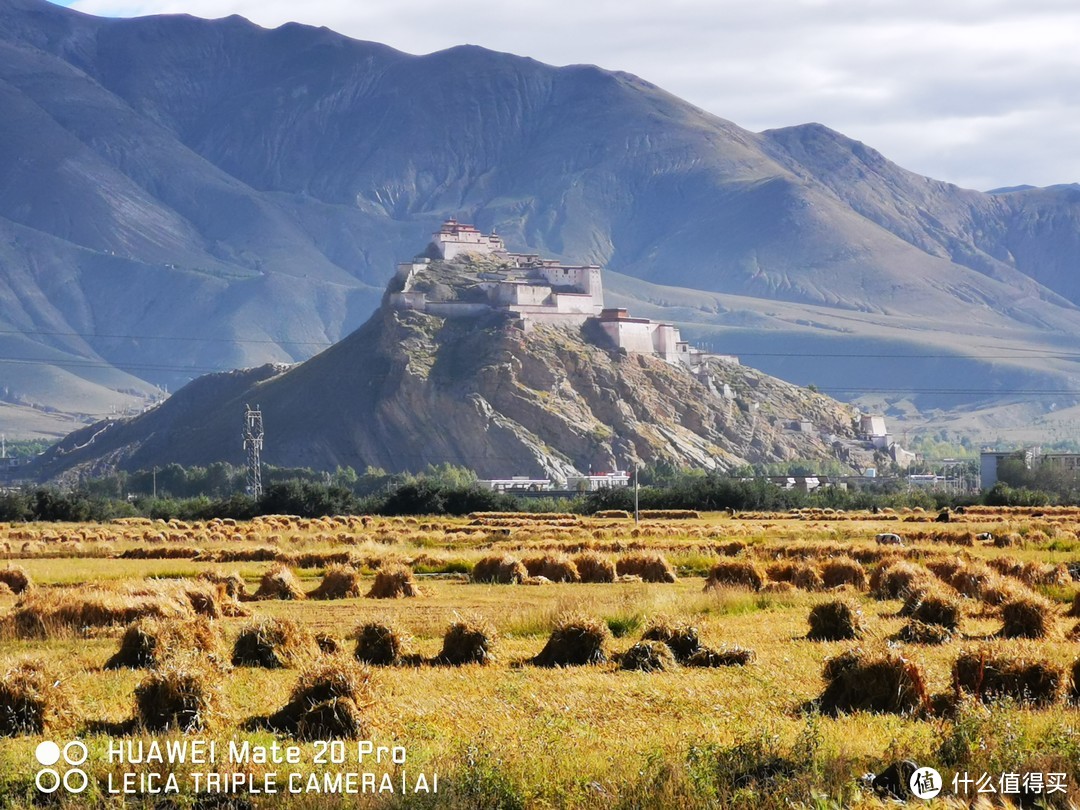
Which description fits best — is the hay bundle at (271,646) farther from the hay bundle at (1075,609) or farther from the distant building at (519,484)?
the distant building at (519,484)

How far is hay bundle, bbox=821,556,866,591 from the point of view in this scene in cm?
3168

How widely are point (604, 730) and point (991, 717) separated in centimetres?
347

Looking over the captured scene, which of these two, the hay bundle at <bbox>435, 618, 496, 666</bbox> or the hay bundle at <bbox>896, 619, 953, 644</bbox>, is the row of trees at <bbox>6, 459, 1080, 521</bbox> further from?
the hay bundle at <bbox>435, 618, 496, 666</bbox>

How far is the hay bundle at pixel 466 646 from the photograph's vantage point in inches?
812

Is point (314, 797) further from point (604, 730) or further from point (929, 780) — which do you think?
point (929, 780)

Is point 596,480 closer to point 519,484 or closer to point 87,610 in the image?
point 519,484

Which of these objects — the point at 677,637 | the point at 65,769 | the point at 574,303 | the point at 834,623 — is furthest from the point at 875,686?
the point at 574,303

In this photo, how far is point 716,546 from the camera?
47031 mm

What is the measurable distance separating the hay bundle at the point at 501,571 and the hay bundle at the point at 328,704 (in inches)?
738

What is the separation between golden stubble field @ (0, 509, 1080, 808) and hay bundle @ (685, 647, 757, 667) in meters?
0.15

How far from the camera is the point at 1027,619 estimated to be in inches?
852

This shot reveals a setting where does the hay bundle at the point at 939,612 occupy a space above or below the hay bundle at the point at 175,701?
below

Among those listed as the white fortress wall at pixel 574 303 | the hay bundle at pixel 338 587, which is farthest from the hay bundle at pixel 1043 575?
the white fortress wall at pixel 574 303

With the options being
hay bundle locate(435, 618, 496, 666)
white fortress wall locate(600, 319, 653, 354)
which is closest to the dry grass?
hay bundle locate(435, 618, 496, 666)
